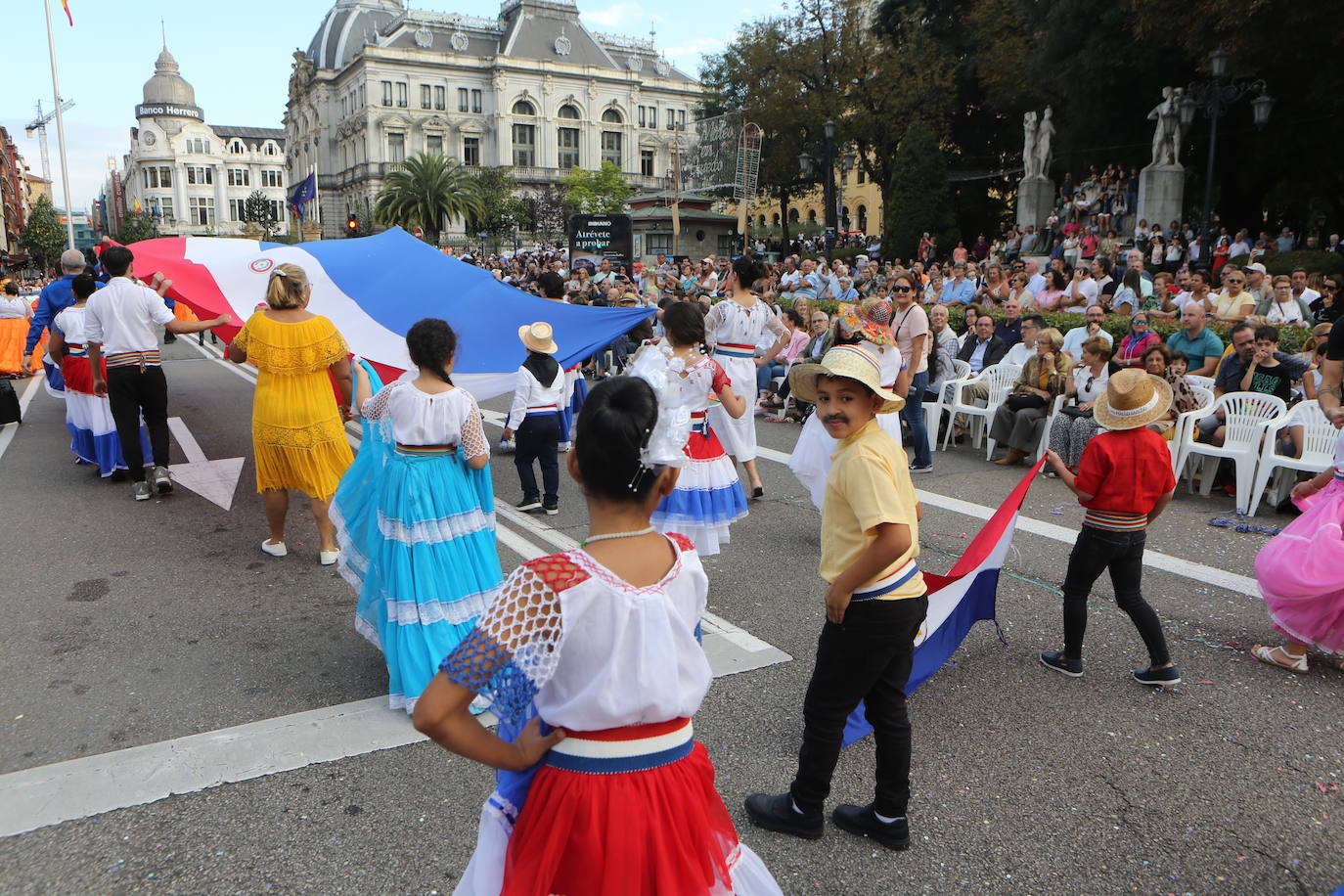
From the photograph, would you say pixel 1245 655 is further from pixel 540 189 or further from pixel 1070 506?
pixel 540 189

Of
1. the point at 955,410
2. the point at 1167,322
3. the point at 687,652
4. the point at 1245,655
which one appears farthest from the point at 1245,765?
the point at 1167,322

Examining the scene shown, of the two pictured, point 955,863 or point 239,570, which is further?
point 239,570

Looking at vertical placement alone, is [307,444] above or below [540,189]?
below

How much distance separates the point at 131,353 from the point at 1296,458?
9.47 metres

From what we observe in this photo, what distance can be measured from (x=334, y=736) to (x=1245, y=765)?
12.0ft

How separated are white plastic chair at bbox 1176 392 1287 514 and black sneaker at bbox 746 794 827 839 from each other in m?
6.10

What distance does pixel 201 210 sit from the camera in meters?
132

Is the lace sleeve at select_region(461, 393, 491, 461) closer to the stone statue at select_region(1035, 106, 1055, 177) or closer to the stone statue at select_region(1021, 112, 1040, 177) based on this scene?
the stone statue at select_region(1035, 106, 1055, 177)

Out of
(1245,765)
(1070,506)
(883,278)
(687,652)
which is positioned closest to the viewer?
(687,652)

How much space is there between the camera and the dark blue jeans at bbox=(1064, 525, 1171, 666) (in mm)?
4227

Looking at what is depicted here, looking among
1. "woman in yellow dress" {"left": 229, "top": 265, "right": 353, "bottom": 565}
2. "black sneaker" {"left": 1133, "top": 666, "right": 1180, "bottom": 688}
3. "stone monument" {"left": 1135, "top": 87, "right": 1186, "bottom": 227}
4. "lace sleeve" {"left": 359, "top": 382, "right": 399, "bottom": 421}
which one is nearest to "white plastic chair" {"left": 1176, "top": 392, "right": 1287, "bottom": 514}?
"black sneaker" {"left": 1133, "top": 666, "right": 1180, "bottom": 688}

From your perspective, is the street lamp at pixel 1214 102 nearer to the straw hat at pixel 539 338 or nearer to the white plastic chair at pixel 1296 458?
the white plastic chair at pixel 1296 458

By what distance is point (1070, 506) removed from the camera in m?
7.69

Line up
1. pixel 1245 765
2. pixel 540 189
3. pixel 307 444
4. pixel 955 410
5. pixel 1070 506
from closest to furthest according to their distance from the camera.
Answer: pixel 1245 765
pixel 307 444
pixel 1070 506
pixel 955 410
pixel 540 189
